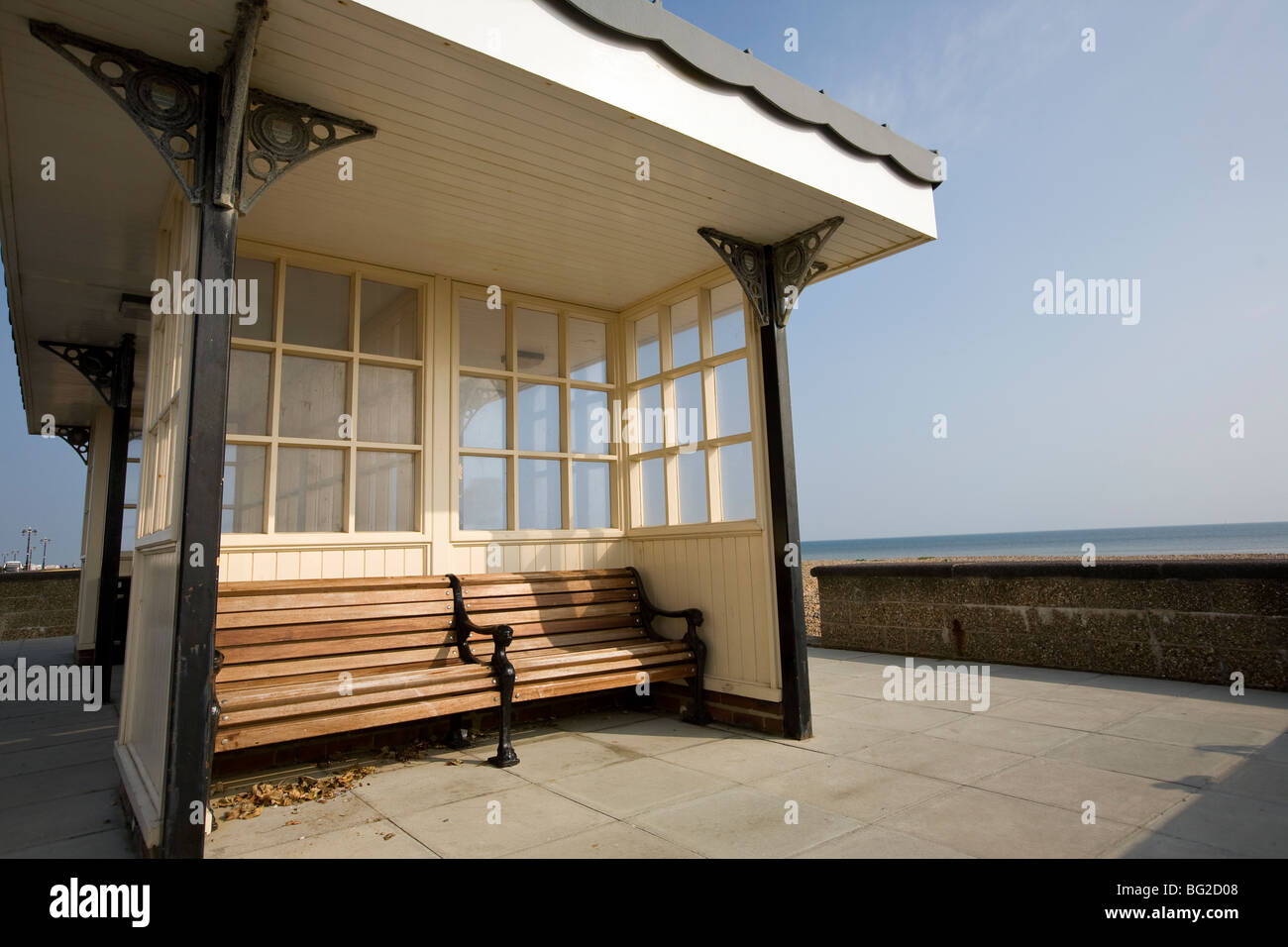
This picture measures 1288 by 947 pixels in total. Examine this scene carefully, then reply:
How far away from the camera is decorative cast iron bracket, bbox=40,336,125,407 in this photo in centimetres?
592

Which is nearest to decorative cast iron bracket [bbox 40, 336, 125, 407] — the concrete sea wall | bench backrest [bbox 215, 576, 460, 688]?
bench backrest [bbox 215, 576, 460, 688]

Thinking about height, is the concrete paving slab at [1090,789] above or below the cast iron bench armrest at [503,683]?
below

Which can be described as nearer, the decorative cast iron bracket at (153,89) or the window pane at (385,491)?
the decorative cast iron bracket at (153,89)

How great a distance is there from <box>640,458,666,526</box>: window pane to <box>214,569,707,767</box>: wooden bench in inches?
25.2

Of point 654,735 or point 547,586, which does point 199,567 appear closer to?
point 547,586

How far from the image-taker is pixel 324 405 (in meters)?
3.99

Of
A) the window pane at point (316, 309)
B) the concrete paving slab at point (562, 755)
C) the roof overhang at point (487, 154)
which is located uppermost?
the roof overhang at point (487, 154)

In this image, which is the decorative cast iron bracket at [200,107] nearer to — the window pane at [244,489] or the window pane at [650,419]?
the window pane at [244,489]

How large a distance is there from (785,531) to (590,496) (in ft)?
5.39

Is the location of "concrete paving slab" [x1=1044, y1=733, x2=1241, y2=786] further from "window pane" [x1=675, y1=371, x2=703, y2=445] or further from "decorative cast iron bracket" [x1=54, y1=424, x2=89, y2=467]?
"decorative cast iron bracket" [x1=54, y1=424, x2=89, y2=467]

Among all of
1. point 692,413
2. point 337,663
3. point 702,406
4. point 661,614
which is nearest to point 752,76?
point 702,406

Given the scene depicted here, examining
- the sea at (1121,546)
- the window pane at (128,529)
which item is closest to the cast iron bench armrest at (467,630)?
the window pane at (128,529)

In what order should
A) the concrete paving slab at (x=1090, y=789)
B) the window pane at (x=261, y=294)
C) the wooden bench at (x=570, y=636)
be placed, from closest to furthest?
1. the concrete paving slab at (x=1090, y=789)
2. the wooden bench at (x=570, y=636)
3. the window pane at (x=261, y=294)

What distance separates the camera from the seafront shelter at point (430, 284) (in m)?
2.35
